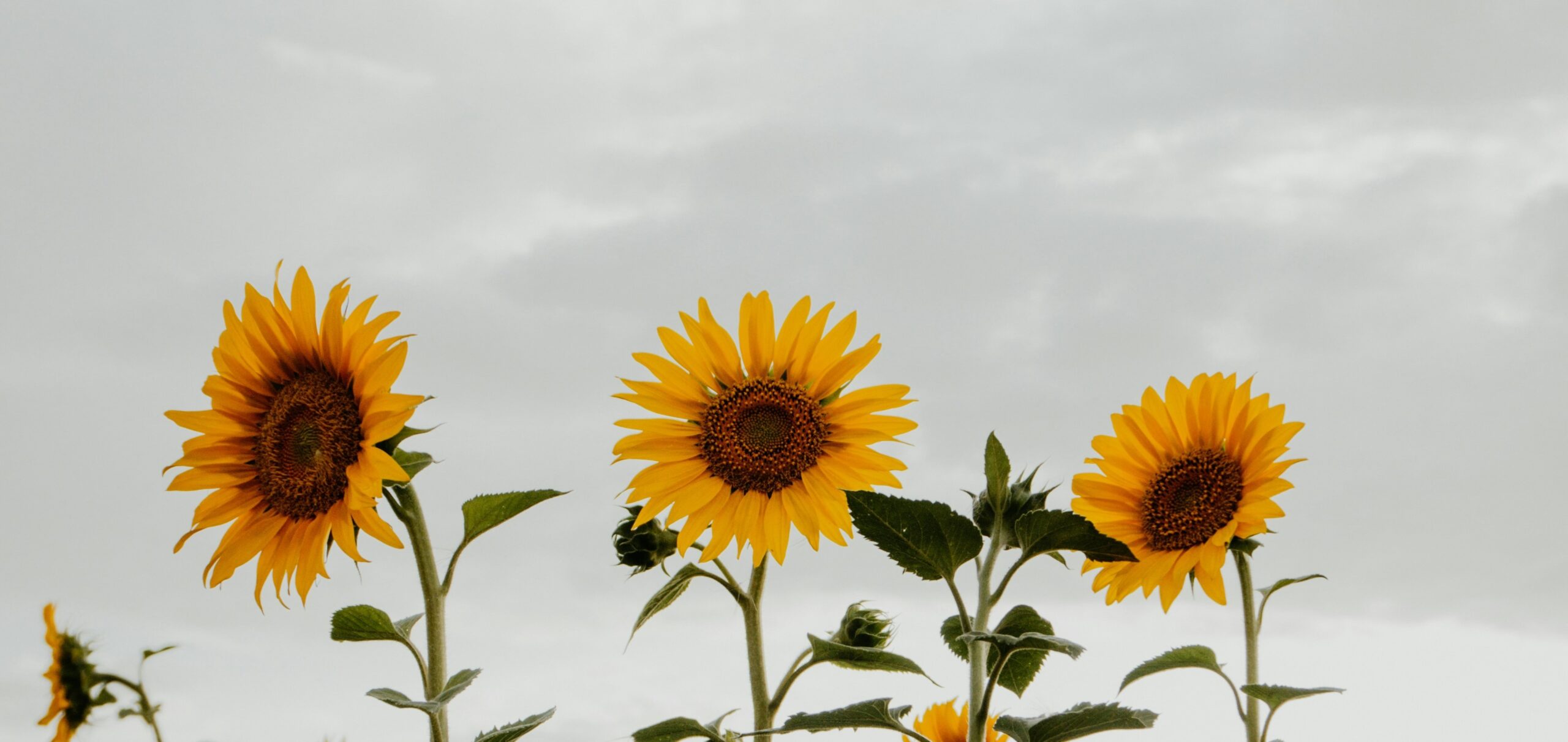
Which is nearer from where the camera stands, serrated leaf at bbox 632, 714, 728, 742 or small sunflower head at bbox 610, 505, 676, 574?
serrated leaf at bbox 632, 714, 728, 742

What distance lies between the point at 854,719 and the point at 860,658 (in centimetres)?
12

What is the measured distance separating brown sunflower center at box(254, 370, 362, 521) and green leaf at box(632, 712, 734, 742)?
0.77 meters

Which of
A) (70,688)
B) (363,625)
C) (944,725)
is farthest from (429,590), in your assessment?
(944,725)

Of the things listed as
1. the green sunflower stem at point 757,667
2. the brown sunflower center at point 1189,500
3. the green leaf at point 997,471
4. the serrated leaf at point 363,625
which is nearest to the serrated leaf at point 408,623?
the serrated leaf at point 363,625

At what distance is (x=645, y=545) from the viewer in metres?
2.67

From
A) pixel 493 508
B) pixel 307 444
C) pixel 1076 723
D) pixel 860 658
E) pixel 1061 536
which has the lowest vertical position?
pixel 1076 723

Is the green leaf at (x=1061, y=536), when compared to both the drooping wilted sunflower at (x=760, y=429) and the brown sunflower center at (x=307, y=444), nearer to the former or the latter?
the drooping wilted sunflower at (x=760, y=429)

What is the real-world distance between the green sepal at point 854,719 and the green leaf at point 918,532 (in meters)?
0.24

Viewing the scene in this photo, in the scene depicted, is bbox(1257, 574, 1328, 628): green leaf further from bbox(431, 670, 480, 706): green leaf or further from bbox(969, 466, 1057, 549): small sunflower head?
bbox(431, 670, 480, 706): green leaf

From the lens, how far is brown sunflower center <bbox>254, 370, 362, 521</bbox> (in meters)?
2.56

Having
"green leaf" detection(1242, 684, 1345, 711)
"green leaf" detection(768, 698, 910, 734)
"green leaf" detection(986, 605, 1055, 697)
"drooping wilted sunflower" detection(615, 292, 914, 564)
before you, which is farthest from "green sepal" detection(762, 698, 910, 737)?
"green leaf" detection(1242, 684, 1345, 711)

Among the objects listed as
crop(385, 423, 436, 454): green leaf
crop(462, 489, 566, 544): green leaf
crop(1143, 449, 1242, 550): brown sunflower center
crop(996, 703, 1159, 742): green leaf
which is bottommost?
crop(996, 703, 1159, 742): green leaf

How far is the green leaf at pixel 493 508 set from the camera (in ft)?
7.97

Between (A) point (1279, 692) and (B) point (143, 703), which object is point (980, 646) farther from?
(B) point (143, 703)
